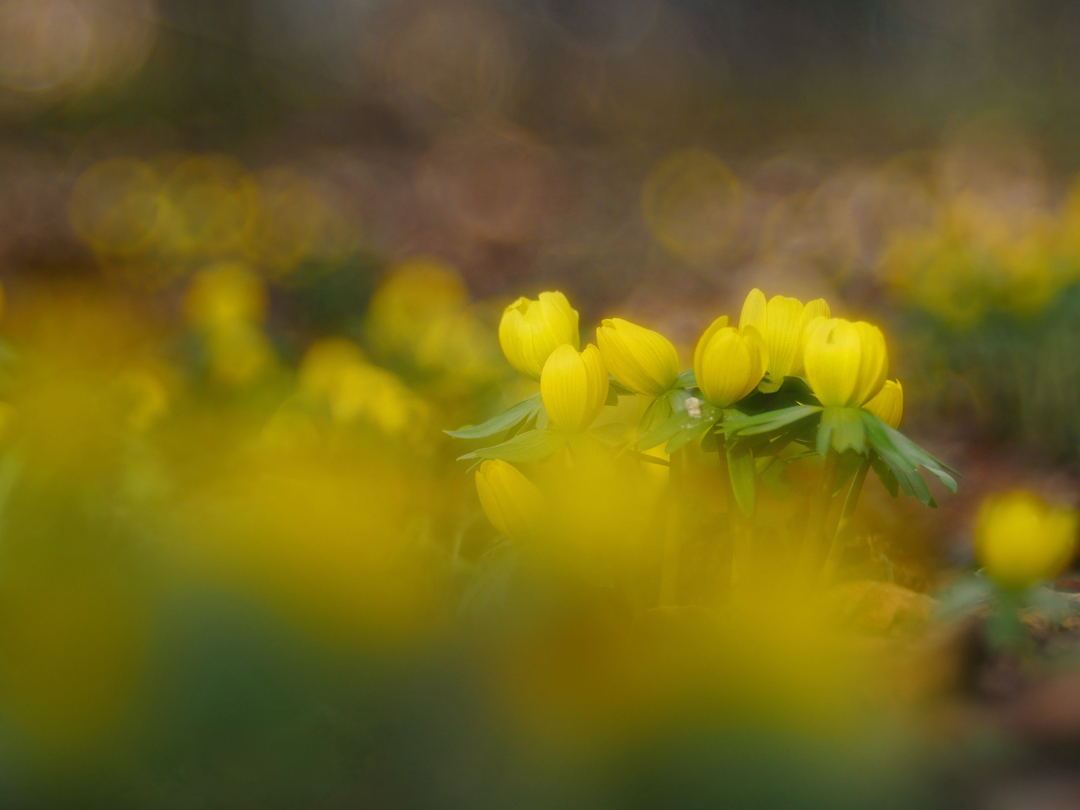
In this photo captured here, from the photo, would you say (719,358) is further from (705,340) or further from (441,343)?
(441,343)

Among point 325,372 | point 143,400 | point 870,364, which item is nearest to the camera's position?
point 870,364

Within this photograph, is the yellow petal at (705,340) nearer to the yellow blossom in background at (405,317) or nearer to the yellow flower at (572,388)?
the yellow flower at (572,388)

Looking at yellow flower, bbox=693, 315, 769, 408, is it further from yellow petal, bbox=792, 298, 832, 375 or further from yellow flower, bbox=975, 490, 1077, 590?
yellow flower, bbox=975, 490, 1077, 590

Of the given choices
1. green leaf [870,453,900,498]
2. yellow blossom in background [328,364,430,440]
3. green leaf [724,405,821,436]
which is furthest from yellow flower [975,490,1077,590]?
yellow blossom in background [328,364,430,440]

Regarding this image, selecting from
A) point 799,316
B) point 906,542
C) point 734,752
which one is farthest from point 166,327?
point 734,752

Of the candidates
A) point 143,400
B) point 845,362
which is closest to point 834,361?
point 845,362
